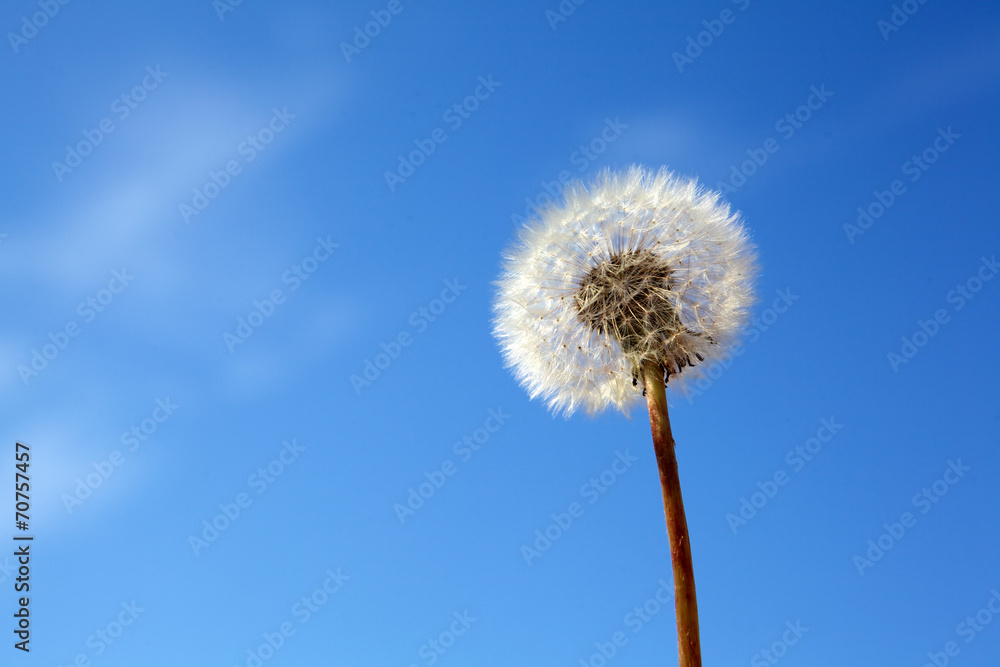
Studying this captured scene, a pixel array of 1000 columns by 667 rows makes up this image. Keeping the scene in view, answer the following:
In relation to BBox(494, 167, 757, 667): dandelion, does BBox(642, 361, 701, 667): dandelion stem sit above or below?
below

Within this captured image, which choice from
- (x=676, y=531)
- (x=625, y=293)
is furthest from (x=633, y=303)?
(x=676, y=531)

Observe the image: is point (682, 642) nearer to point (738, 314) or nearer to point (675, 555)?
point (675, 555)

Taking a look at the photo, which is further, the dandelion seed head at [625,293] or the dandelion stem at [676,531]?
the dandelion seed head at [625,293]

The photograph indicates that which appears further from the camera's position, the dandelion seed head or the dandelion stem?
the dandelion seed head

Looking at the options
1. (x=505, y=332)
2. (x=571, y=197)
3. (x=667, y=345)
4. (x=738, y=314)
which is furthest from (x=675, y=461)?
(x=571, y=197)

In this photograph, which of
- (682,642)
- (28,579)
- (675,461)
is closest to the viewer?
(682,642)
